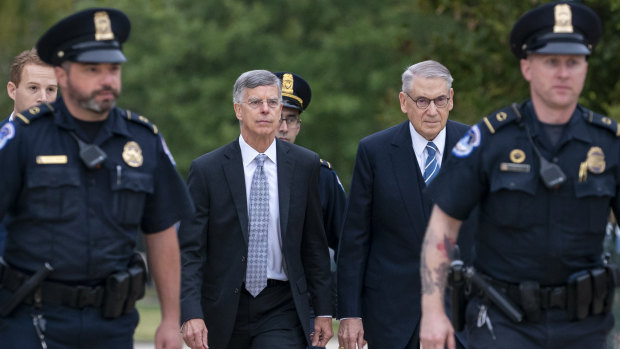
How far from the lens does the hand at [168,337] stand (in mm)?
6566

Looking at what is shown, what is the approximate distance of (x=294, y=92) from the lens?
961 cm

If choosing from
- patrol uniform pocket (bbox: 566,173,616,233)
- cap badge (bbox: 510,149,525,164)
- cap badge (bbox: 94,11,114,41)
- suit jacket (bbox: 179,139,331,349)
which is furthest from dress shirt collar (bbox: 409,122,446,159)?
cap badge (bbox: 94,11,114,41)

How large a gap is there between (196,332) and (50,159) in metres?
2.12

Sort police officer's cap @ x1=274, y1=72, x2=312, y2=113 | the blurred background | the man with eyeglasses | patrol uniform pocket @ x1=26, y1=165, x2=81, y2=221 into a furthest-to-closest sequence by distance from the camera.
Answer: the blurred background
police officer's cap @ x1=274, y1=72, x2=312, y2=113
the man with eyeglasses
patrol uniform pocket @ x1=26, y1=165, x2=81, y2=221

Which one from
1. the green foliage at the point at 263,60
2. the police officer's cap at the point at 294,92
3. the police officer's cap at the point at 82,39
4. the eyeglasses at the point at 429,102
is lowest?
the eyeglasses at the point at 429,102

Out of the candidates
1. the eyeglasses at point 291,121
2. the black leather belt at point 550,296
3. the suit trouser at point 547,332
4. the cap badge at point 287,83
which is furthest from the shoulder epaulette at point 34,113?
the cap badge at point 287,83

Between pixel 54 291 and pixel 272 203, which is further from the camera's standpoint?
pixel 272 203

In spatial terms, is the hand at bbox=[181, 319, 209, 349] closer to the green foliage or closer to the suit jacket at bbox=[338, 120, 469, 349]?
the suit jacket at bbox=[338, 120, 469, 349]

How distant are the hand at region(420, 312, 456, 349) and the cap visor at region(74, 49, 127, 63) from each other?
1942mm

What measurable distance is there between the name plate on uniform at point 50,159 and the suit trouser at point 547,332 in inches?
84.0

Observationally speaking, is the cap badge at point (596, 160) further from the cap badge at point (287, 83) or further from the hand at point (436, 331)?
the cap badge at point (287, 83)

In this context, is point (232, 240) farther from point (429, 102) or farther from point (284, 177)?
point (429, 102)

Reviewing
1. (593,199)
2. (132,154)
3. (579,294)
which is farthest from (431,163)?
(132,154)

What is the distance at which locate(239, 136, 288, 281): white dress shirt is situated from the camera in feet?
26.7
